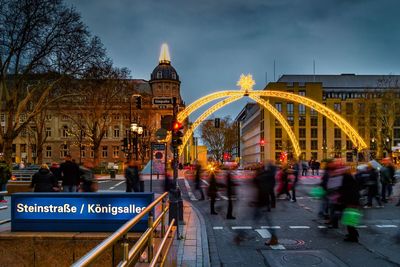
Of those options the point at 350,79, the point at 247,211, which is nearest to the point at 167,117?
Answer: the point at 247,211

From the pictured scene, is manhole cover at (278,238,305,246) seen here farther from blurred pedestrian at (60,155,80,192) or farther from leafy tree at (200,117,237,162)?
leafy tree at (200,117,237,162)

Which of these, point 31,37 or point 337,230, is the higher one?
point 31,37

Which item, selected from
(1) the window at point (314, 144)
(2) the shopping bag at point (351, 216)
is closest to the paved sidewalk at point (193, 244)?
(2) the shopping bag at point (351, 216)

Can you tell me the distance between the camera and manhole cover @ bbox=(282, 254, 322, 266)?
8648 mm

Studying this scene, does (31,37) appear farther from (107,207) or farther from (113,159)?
(113,159)

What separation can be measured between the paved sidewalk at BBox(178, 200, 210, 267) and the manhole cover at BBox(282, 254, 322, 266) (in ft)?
4.99

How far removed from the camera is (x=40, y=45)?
34719 millimetres

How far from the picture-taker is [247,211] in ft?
57.4

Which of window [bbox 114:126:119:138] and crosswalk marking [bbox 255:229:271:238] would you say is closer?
crosswalk marking [bbox 255:229:271:238]

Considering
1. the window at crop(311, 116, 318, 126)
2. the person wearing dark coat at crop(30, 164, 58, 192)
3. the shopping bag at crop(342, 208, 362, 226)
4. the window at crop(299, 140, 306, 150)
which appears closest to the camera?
the shopping bag at crop(342, 208, 362, 226)

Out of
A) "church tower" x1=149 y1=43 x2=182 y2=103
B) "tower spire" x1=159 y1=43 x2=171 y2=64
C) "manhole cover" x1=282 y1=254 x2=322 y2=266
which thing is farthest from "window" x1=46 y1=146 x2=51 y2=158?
"manhole cover" x1=282 y1=254 x2=322 y2=266

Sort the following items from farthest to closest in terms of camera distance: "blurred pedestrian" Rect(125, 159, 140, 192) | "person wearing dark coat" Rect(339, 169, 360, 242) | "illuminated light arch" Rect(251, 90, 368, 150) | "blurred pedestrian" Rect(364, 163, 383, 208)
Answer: "illuminated light arch" Rect(251, 90, 368, 150)
"blurred pedestrian" Rect(125, 159, 140, 192)
"blurred pedestrian" Rect(364, 163, 383, 208)
"person wearing dark coat" Rect(339, 169, 360, 242)

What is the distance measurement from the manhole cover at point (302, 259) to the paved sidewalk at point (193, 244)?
152 centimetres

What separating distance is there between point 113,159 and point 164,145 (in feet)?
301
